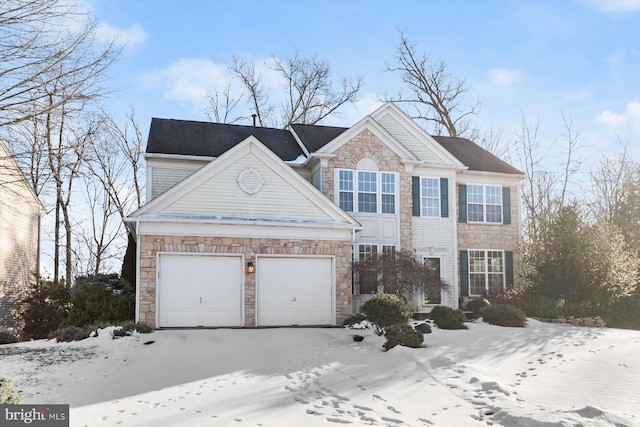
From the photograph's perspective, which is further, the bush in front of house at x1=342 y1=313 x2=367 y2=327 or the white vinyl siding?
the bush in front of house at x1=342 y1=313 x2=367 y2=327

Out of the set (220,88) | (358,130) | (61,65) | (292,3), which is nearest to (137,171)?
(220,88)

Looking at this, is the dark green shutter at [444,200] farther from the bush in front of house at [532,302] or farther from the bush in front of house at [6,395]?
the bush in front of house at [6,395]

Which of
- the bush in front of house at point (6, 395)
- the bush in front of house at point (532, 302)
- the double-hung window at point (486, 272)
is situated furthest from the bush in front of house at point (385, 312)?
the bush in front of house at point (6, 395)

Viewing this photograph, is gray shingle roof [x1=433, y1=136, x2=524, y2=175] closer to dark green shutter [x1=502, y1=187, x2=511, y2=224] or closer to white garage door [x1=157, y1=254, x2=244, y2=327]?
dark green shutter [x1=502, y1=187, x2=511, y2=224]

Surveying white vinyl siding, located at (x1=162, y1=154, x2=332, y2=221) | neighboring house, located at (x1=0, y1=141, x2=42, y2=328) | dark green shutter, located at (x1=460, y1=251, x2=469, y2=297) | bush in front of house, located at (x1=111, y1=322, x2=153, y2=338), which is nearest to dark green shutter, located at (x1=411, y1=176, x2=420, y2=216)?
dark green shutter, located at (x1=460, y1=251, x2=469, y2=297)

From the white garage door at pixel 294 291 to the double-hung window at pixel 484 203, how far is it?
302 inches

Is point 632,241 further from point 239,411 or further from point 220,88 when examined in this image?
point 220,88

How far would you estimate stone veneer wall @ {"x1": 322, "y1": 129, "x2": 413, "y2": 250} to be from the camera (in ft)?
64.3

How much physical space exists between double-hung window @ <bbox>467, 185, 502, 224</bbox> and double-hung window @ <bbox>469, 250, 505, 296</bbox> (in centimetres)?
130

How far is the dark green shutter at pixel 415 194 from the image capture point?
819 inches

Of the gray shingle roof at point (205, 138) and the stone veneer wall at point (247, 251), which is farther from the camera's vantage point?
the gray shingle roof at point (205, 138)

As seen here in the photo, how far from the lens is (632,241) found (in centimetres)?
2377

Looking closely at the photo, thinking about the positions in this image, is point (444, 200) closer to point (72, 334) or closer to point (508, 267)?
point (508, 267)

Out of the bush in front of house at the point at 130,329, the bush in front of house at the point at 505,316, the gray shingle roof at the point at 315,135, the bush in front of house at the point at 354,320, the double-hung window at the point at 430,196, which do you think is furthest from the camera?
the double-hung window at the point at 430,196
